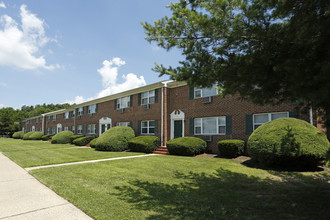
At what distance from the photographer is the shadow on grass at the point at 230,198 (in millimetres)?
3984

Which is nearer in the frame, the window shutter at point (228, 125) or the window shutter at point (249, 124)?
the window shutter at point (249, 124)

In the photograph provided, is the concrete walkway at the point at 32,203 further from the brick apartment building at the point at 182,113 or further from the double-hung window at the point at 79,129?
the double-hung window at the point at 79,129

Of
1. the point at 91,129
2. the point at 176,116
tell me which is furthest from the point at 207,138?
the point at 91,129

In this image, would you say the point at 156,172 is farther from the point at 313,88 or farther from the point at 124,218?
the point at 313,88

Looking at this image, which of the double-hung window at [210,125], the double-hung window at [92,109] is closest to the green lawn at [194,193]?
the double-hung window at [210,125]

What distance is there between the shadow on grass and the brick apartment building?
134 inches

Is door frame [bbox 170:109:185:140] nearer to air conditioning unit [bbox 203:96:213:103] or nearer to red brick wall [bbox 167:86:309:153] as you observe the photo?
red brick wall [bbox 167:86:309:153]

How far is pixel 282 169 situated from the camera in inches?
337

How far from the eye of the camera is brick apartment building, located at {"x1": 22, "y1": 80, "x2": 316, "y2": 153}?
12.2 m

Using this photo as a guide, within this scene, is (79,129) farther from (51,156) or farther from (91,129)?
(51,156)

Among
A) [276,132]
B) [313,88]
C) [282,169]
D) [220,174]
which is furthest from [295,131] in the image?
[313,88]

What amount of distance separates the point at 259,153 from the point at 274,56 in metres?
6.40

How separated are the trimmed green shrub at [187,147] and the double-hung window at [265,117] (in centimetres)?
350

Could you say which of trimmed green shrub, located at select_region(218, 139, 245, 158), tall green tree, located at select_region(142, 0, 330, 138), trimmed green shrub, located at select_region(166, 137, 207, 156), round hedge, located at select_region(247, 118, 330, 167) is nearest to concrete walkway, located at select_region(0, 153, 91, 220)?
tall green tree, located at select_region(142, 0, 330, 138)
